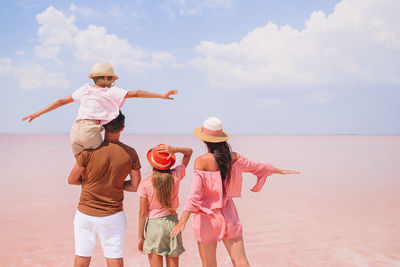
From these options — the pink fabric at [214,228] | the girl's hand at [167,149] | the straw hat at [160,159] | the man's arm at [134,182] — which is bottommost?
the pink fabric at [214,228]

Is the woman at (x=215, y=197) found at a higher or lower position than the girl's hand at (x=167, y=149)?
lower

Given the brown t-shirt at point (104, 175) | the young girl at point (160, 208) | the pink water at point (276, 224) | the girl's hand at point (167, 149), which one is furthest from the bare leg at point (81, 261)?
the pink water at point (276, 224)

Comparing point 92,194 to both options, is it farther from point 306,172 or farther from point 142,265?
point 306,172

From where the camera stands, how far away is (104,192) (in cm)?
269

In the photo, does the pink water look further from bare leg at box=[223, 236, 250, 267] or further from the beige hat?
the beige hat

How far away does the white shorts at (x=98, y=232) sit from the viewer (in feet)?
8.84

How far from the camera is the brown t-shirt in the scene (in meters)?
2.63

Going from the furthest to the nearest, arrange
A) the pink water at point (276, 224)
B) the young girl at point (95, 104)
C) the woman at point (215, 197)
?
1. the pink water at point (276, 224)
2. the woman at point (215, 197)
3. the young girl at point (95, 104)

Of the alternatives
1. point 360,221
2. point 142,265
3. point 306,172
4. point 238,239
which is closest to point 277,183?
point 306,172

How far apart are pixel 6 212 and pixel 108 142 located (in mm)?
5887

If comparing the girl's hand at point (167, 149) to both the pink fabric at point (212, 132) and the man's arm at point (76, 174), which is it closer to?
the pink fabric at point (212, 132)

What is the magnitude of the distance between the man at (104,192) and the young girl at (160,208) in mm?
284

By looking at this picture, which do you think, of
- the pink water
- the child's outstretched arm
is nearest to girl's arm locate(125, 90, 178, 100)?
the child's outstretched arm

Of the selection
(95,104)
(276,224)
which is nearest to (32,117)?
(95,104)
